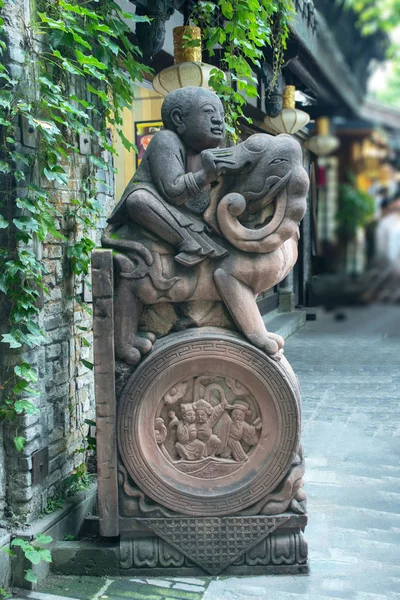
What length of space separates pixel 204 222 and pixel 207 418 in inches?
36.8

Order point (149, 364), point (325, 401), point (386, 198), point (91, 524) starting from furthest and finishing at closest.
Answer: point (325, 401) → point (91, 524) → point (149, 364) → point (386, 198)

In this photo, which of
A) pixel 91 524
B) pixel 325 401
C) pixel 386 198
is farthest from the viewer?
pixel 325 401

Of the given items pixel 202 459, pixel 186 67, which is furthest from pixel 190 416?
pixel 186 67

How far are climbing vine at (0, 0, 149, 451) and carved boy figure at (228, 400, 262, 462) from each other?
96cm

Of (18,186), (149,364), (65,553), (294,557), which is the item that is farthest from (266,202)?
(65,553)

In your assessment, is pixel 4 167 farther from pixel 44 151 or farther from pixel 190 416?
pixel 190 416

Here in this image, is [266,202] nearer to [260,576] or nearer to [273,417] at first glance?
[273,417]

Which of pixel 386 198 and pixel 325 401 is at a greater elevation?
pixel 386 198

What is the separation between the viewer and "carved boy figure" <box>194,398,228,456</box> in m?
3.29

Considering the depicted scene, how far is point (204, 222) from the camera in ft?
10.8

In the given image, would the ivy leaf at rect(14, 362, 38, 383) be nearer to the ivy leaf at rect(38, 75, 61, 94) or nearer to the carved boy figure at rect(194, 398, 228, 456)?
the carved boy figure at rect(194, 398, 228, 456)

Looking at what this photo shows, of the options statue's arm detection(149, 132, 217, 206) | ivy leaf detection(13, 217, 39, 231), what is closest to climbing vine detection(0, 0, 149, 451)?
ivy leaf detection(13, 217, 39, 231)

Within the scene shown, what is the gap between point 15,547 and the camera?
10.7 feet

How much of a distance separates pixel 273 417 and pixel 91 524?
1.15 m
